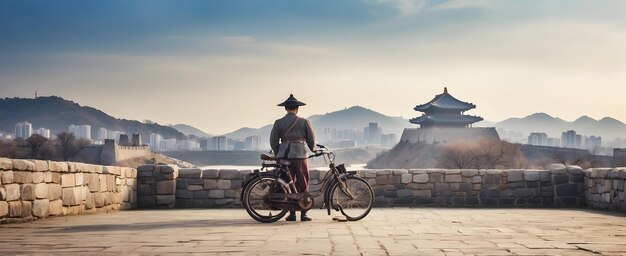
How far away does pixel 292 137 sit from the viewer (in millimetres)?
8977

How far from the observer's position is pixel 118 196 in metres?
11.2

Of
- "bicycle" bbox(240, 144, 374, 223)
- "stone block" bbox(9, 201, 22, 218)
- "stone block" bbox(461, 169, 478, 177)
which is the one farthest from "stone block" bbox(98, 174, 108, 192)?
"stone block" bbox(461, 169, 478, 177)

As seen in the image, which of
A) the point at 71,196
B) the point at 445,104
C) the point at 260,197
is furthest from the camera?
the point at 445,104

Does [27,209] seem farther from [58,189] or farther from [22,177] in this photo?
[58,189]

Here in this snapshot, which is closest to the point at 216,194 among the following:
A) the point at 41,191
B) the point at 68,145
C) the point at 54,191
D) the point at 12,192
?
the point at 54,191

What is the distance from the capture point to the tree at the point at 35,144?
113 meters

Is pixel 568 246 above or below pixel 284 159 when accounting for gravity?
below

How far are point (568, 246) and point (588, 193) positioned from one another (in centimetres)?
675

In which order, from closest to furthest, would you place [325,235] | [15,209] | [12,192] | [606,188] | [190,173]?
1. [325,235]
2. [12,192]
3. [15,209]
4. [606,188]
5. [190,173]

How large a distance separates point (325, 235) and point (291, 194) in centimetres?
177

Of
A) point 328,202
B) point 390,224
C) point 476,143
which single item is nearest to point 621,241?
point 390,224

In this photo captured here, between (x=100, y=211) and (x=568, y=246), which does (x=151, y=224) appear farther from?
(x=568, y=246)

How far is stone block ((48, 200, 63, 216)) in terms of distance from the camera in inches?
351

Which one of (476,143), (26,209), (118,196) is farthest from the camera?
(476,143)
